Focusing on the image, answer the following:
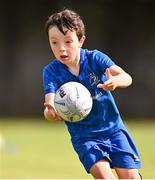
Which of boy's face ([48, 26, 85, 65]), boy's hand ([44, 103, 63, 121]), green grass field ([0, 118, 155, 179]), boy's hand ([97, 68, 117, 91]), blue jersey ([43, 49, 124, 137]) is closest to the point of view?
boy's hand ([97, 68, 117, 91])

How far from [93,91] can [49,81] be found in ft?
1.57

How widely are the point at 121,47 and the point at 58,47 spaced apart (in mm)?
23257

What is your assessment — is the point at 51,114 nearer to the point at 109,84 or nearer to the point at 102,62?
the point at 109,84

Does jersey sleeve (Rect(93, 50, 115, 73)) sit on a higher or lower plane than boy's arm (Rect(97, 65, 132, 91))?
higher

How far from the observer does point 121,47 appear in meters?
31.0

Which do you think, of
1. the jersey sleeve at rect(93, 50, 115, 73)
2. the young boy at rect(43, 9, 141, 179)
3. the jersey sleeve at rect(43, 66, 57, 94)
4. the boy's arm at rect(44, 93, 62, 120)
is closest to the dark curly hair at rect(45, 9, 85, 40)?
the young boy at rect(43, 9, 141, 179)

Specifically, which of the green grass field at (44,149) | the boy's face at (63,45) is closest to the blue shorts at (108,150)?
the boy's face at (63,45)

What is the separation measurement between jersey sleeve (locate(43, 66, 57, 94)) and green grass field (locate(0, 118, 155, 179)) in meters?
4.26

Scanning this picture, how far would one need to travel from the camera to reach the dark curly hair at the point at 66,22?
26.0 ft

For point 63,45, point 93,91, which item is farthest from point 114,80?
point 63,45

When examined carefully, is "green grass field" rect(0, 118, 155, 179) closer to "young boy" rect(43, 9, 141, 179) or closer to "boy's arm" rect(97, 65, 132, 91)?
"young boy" rect(43, 9, 141, 179)

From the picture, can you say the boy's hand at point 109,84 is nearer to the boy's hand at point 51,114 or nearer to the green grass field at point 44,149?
the boy's hand at point 51,114

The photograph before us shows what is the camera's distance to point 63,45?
7.85 meters

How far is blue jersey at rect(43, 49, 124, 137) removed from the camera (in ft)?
26.1
